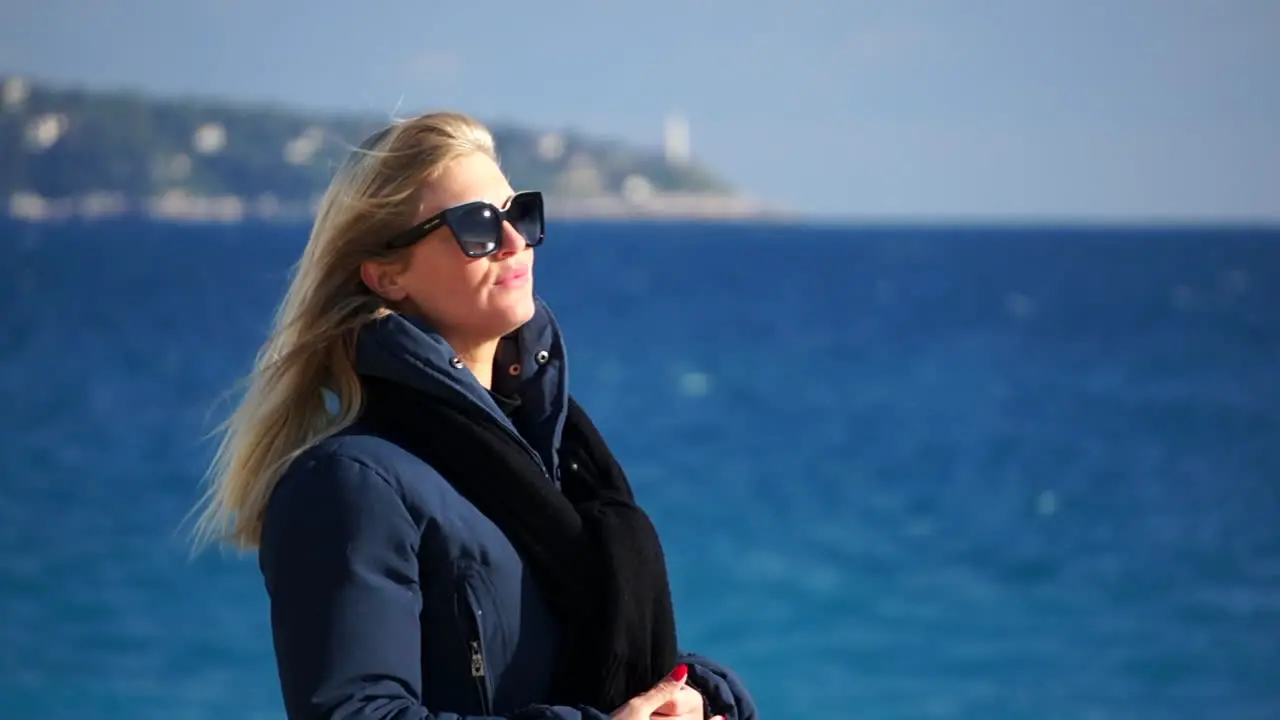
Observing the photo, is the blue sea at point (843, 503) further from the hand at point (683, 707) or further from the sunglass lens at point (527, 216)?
the hand at point (683, 707)

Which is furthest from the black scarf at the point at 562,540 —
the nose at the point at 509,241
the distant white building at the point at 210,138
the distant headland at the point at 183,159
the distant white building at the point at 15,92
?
the distant white building at the point at 15,92

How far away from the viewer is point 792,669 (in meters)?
17.6

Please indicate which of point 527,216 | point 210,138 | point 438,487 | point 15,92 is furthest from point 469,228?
point 15,92

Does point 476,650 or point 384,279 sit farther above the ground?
point 384,279

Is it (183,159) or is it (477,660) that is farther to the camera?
(183,159)

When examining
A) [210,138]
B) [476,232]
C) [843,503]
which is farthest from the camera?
[210,138]

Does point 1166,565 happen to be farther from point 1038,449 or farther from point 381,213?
point 381,213

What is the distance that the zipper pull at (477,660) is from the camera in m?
2.08

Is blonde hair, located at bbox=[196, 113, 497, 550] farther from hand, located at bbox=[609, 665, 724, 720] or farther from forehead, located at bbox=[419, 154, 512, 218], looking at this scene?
hand, located at bbox=[609, 665, 724, 720]

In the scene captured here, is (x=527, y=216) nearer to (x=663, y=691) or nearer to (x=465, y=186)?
(x=465, y=186)

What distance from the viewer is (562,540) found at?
2160 millimetres

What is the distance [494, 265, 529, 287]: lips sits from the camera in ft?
7.50

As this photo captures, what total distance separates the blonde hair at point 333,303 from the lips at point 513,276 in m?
Result: 0.14

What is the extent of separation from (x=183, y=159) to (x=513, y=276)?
343ft
